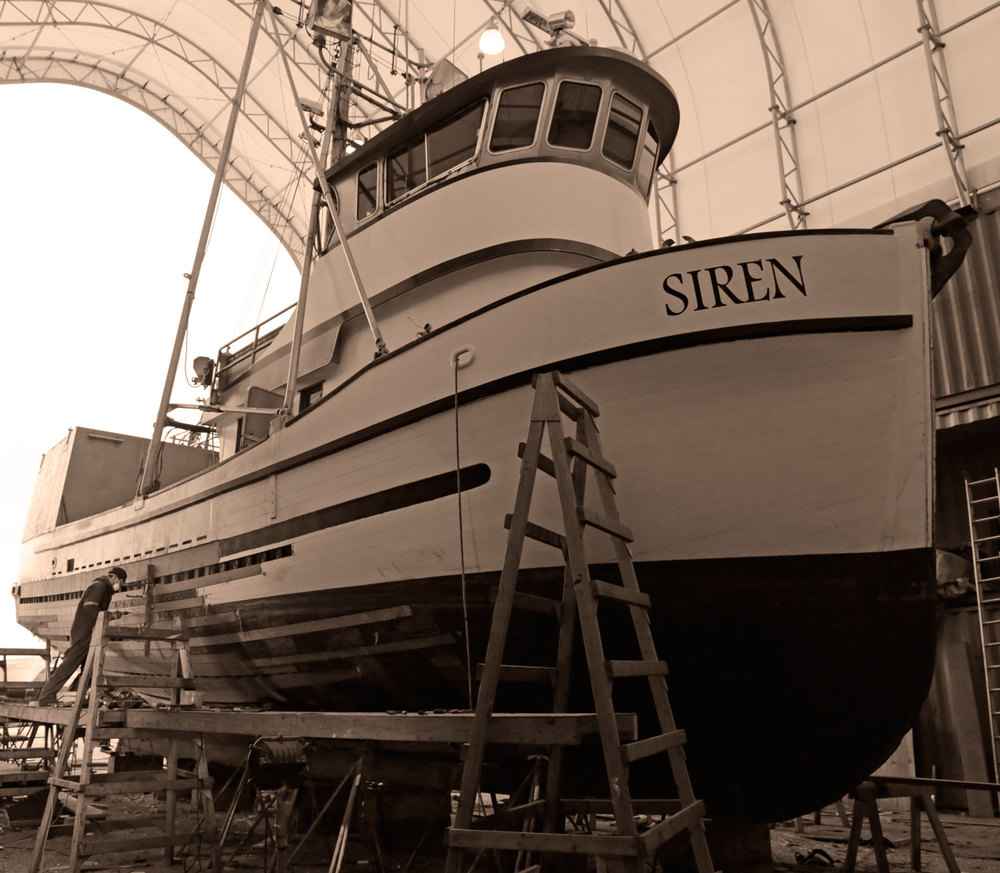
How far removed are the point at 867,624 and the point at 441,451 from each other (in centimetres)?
264

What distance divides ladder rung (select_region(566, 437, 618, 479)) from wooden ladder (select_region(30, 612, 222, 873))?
3.61 m

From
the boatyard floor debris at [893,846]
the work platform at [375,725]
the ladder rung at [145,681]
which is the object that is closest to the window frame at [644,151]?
the work platform at [375,725]

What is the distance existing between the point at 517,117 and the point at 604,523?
4.02 metres

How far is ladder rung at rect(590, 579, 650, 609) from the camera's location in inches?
132

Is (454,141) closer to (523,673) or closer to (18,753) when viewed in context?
(523,673)

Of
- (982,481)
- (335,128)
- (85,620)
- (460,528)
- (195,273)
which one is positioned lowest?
(85,620)

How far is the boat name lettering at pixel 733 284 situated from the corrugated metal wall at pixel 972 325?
780cm

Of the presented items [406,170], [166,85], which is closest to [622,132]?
[406,170]

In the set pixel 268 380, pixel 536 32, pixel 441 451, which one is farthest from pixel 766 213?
pixel 441 451

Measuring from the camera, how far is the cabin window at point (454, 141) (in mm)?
6652

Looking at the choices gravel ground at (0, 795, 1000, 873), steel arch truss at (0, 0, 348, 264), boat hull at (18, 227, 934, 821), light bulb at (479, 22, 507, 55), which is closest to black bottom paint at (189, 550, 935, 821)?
boat hull at (18, 227, 934, 821)

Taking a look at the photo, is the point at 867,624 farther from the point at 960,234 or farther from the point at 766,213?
the point at 766,213

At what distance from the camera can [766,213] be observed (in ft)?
49.7

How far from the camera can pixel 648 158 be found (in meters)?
6.94
